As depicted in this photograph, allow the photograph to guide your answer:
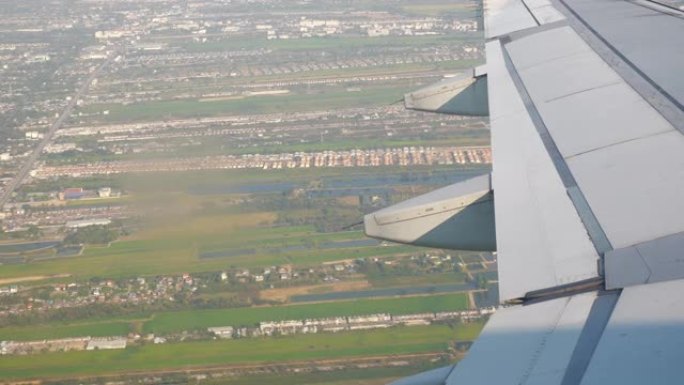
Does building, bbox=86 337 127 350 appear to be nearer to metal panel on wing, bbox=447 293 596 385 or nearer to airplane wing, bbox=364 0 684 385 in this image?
airplane wing, bbox=364 0 684 385

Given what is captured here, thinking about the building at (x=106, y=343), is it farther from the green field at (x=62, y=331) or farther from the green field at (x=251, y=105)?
the green field at (x=251, y=105)

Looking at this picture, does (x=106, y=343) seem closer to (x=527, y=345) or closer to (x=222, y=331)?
(x=222, y=331)

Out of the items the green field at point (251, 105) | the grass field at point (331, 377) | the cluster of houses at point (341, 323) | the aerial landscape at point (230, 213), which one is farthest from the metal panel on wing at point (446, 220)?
the green field at point (251, 105)

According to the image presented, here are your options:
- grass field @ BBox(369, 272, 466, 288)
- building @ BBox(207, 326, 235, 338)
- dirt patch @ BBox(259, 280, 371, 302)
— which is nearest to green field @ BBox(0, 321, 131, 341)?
building @ BBox(207, 326, 235, 338)

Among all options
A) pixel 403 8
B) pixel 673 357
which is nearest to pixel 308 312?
pixel 673 357

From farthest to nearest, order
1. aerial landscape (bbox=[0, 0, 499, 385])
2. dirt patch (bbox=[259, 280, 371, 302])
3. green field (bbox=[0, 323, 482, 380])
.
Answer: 1. dirt patch (bbox=[259, 280, 371, 302])
2. aerial landscape (bbox=[0, 0, 499, 385])
3. green field (bbox=[0, 323, 482, 380])

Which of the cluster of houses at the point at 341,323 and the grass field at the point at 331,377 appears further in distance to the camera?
the cluster of houses at the point at 341,323

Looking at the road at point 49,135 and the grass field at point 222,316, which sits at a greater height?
the road at point 49,135
